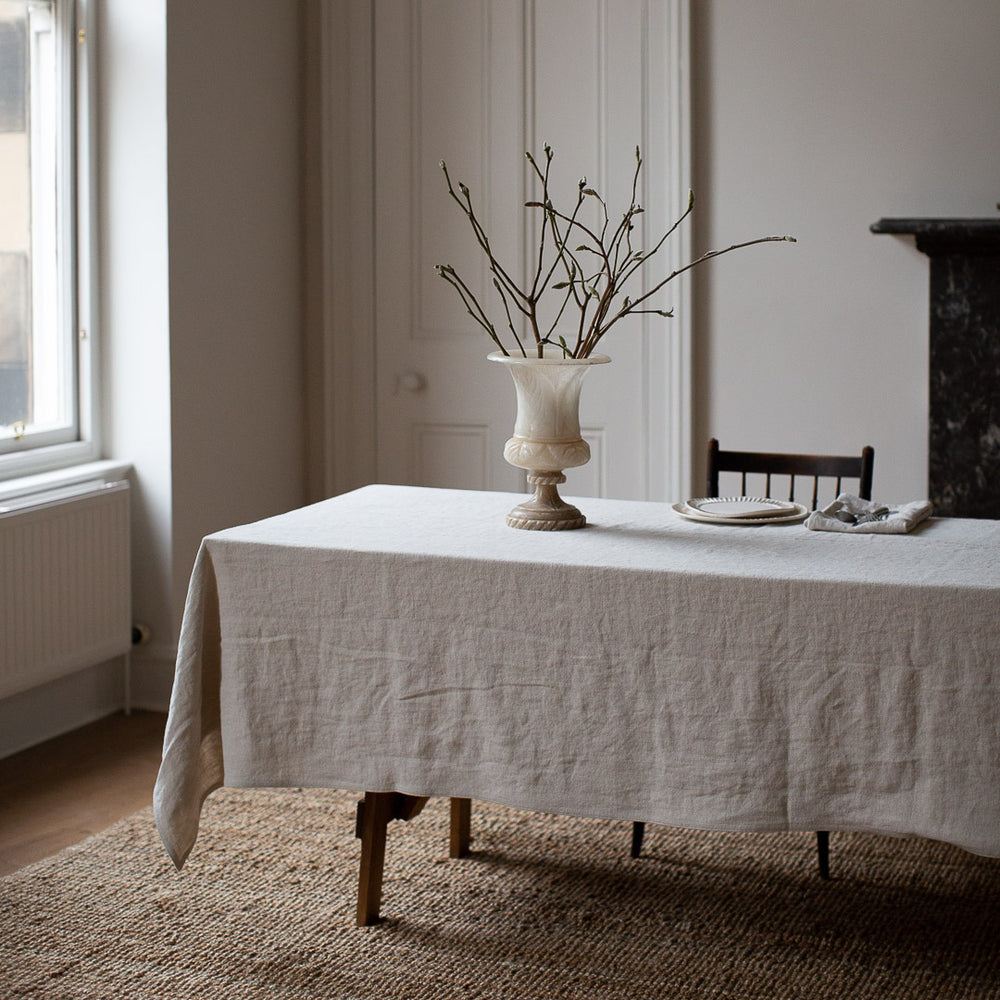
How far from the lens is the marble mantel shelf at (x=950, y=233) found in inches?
138

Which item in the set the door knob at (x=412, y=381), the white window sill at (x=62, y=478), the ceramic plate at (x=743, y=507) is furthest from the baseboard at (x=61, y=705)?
the ceramic plate at (x=743, y=507)

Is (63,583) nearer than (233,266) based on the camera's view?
Yes

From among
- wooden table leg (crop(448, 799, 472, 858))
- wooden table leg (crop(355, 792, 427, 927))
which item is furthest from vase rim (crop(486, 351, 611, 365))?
wooden table leg (crop(448, 799, 472, 858))

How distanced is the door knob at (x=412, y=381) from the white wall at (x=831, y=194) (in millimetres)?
943

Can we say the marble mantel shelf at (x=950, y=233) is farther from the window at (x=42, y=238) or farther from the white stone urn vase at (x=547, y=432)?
the window at (x=42, y=238)

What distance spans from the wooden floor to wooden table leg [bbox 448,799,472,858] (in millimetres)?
844

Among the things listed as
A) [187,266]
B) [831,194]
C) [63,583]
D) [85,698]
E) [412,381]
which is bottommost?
[85,698]

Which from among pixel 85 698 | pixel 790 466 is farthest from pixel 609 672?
pixel 85 698

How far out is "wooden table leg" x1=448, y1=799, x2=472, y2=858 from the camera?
2723 mm

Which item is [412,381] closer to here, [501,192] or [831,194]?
[501,192]

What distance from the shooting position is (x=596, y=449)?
419cm

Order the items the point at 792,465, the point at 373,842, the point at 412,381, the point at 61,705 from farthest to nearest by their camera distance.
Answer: the point at 412,381 < the point at 61,705 < the point at 792,465 < the point at 373,842

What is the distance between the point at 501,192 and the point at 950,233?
1432 millimetres

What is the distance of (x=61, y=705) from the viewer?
3658 mm
